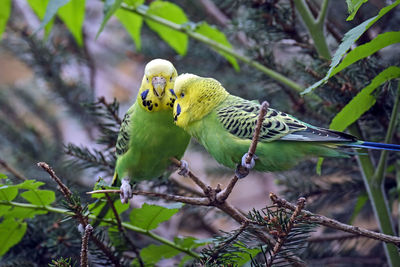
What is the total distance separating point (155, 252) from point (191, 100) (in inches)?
17.2

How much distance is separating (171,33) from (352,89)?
65 cm

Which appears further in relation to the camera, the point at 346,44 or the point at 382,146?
the point at 382,146

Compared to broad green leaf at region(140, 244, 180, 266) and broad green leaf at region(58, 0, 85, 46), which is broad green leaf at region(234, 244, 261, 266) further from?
broad green leaf at region(58, 0, 85, 46)

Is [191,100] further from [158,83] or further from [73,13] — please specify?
[73,13]

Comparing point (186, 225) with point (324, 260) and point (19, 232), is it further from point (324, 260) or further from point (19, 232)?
point (19, 232)

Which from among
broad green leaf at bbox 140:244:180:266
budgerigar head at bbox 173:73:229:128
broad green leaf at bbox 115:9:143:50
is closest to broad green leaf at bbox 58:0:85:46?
broad green leaf at bbox 115:9:143:50

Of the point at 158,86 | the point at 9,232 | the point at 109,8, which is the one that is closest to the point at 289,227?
the point at 158,86

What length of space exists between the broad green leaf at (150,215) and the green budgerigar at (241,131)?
19 cm

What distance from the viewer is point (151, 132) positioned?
4.07ft

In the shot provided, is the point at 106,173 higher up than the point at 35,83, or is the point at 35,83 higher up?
the point at 35,83

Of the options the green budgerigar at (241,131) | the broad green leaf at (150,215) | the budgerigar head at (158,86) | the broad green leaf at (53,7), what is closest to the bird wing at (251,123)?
the green budgerigar at (241,131)

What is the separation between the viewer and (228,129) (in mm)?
1106

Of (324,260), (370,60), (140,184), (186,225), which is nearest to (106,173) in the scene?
(140,184)

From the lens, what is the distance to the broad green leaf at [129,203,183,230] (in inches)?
44.1
